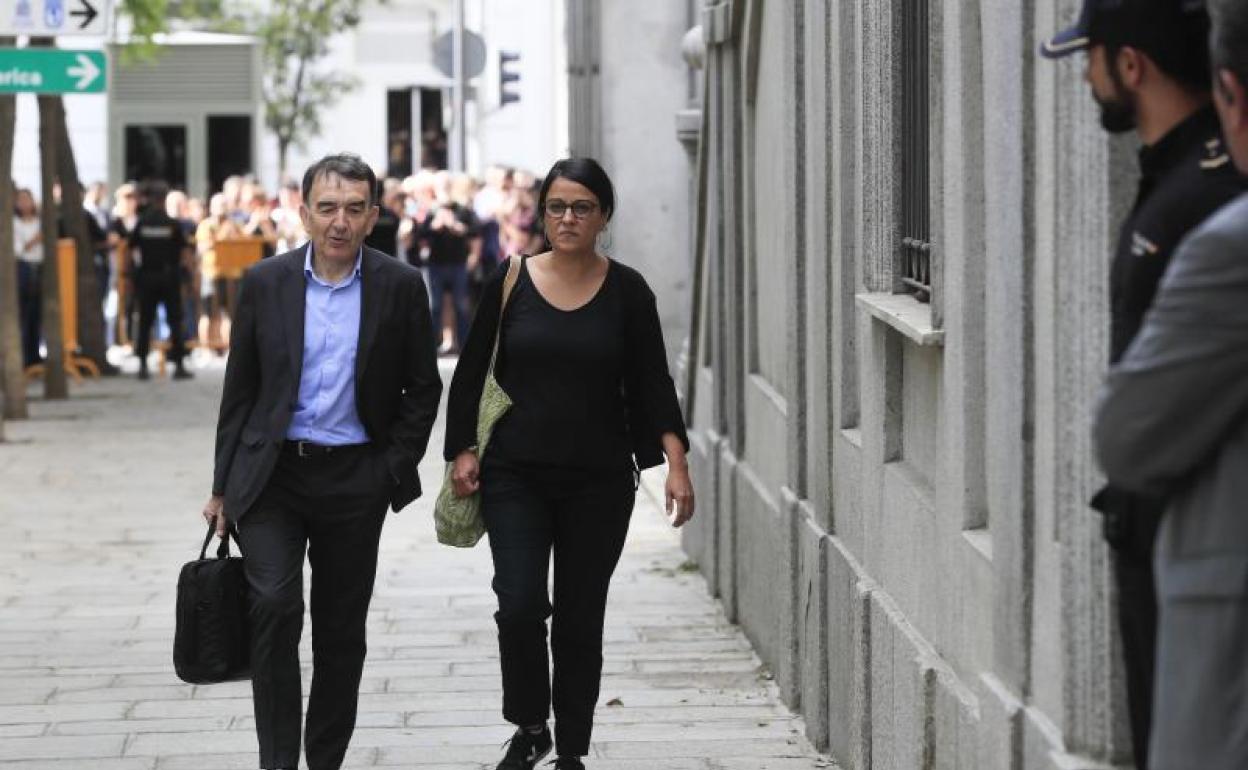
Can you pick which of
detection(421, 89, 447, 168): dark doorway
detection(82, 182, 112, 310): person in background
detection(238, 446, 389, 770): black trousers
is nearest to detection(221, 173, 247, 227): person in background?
detection(82, 182, 112, 310): person in background

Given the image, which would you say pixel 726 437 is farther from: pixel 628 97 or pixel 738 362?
pixel 628 97

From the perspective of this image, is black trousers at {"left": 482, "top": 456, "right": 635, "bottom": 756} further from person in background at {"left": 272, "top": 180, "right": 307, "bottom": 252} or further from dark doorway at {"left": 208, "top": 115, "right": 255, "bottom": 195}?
dark doorway at {"left": 208, "top": 115, "right": 255, "bottom": 195}

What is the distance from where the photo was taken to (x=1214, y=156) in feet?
12.9

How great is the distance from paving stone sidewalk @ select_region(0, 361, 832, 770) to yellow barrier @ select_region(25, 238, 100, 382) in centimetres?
934

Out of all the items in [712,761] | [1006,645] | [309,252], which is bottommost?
[712,761]

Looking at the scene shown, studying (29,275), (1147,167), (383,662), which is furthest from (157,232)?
(1147,167)

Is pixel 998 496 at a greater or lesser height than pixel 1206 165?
lesser

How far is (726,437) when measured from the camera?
11.8 meters

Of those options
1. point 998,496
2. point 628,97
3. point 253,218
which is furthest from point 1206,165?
point 253,218

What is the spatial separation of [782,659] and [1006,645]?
3.81 meters

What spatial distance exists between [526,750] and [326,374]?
1.30 metres

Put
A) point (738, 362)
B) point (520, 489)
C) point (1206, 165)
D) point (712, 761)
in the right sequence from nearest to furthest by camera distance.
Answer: point (1206, 165) → point (520, 489) → point (712, 761) → point (738, 362)

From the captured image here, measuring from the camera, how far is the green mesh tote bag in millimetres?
7449

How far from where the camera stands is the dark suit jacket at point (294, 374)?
7066 millimetres
